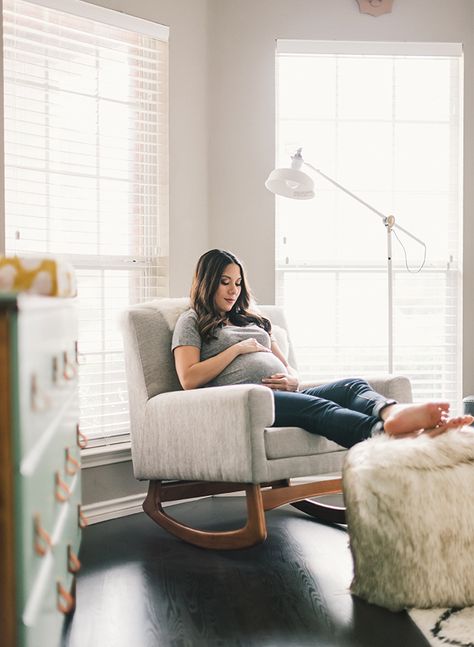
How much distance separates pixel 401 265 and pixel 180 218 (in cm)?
115

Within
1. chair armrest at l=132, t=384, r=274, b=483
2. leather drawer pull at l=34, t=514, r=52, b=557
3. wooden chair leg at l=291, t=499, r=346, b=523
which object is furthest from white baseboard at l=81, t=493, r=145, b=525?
leather drawer pull at l=34, t=514, r=52, b=557

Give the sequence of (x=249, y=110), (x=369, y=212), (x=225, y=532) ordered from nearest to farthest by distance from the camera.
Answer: (x=225, y=532) → (x=249, y=110) → (x=369, y=212)

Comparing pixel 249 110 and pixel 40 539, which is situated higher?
pixel 249 110

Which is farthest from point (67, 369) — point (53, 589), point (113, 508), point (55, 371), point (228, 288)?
point (113, 508)

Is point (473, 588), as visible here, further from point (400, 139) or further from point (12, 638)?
point (400, 139)

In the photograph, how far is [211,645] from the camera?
1.90 metres

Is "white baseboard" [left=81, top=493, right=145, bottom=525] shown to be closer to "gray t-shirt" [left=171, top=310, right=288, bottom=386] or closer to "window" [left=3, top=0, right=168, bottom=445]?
"window" [left=3, top=0, right=168, bottom=445]

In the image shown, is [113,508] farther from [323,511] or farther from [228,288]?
[228,288]

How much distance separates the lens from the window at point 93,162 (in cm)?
295

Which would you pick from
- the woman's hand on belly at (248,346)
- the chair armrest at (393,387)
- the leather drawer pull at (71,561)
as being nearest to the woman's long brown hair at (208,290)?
the woman's hand on belly at (248,346)

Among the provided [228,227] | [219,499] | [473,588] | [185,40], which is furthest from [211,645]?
[185,40]

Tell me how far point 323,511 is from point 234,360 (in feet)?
2.38

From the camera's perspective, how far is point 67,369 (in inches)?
71.1

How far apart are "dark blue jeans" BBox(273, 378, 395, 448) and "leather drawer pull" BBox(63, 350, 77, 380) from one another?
0.98 meters
